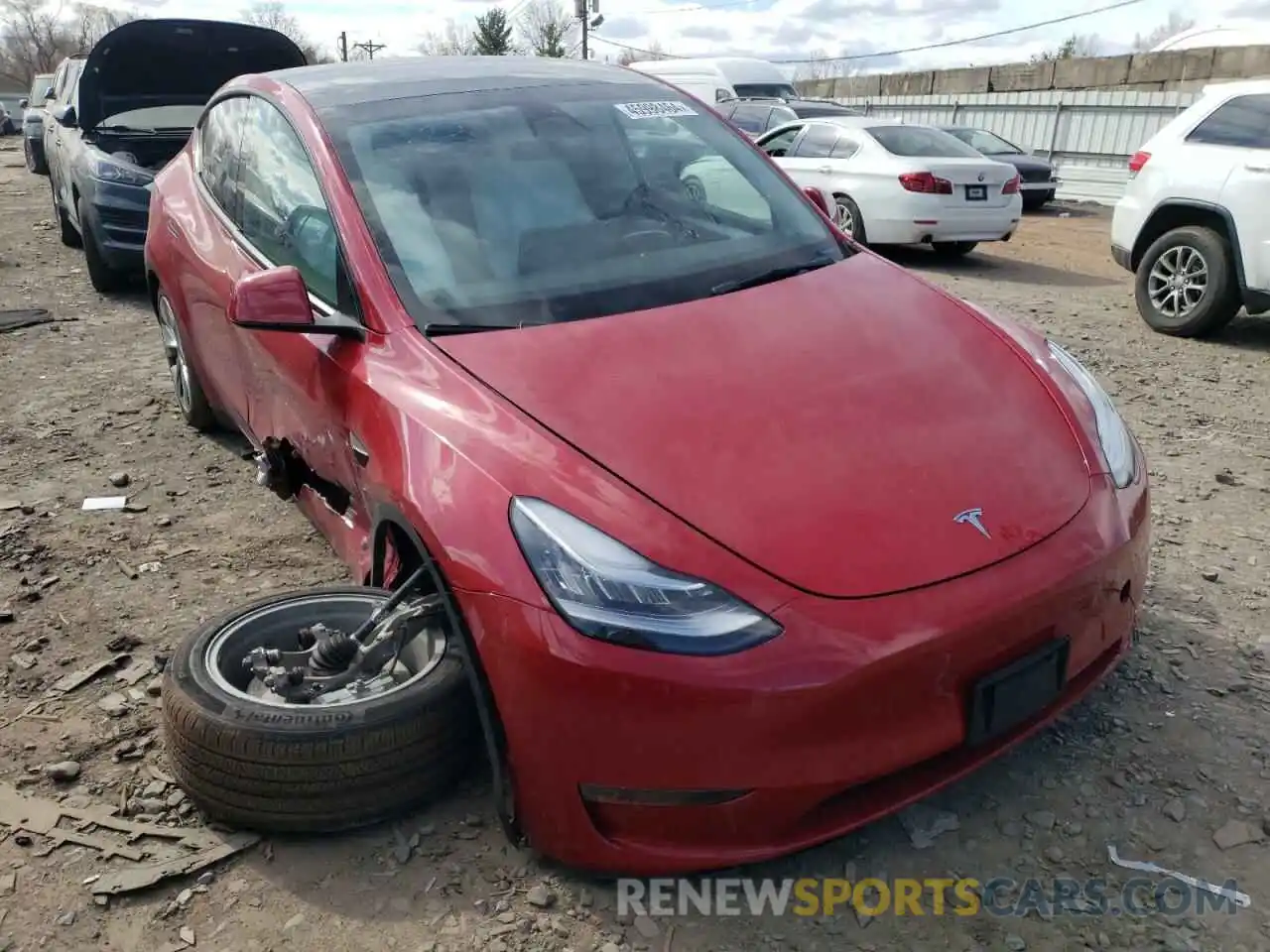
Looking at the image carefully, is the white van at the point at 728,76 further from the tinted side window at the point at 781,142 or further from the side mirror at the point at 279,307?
the side mirror at the point at 279,307

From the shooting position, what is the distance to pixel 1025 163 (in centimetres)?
1524

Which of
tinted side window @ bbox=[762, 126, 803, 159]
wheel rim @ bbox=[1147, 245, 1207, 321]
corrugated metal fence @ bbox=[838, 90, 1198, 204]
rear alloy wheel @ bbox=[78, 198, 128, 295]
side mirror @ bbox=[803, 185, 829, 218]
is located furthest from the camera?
corrugated metal fence @ bbox=[838, 90, 1198, 204]

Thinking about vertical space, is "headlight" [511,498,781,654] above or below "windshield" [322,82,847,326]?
below

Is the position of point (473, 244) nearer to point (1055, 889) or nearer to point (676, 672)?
point (676, 672)

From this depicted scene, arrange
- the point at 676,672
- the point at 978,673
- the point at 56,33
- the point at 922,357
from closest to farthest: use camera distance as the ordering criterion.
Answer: the point at 676,672, the point at 978,673, the point at 922,357, the point at 56,33

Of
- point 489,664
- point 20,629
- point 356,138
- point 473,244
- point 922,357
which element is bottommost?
point 20,629

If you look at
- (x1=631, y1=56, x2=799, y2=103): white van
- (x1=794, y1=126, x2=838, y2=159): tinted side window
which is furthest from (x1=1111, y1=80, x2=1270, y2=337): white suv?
(x1=631, y1=56, x2=799, y2=103): white van

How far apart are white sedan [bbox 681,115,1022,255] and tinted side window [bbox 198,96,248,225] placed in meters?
6.44

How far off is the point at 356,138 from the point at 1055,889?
8.61 ft

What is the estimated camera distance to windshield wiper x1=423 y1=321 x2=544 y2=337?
255cm

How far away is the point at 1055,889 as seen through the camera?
7.23 feet

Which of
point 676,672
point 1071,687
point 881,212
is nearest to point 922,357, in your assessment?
point 1071,687

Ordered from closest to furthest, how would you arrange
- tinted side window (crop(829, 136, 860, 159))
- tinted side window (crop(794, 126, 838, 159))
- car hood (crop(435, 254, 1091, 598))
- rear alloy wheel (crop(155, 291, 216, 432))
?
car hood (crop(435, 254, 1091, 598)) → rear alloy wheel (crop(155, 291, 216, 432)) → tinted side window (crop(829, 136, 860, 159)) → tinted side window (crop(794, 126, 838, 159))

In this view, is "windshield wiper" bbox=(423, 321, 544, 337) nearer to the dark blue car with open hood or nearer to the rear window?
the dark blue car with open hood
